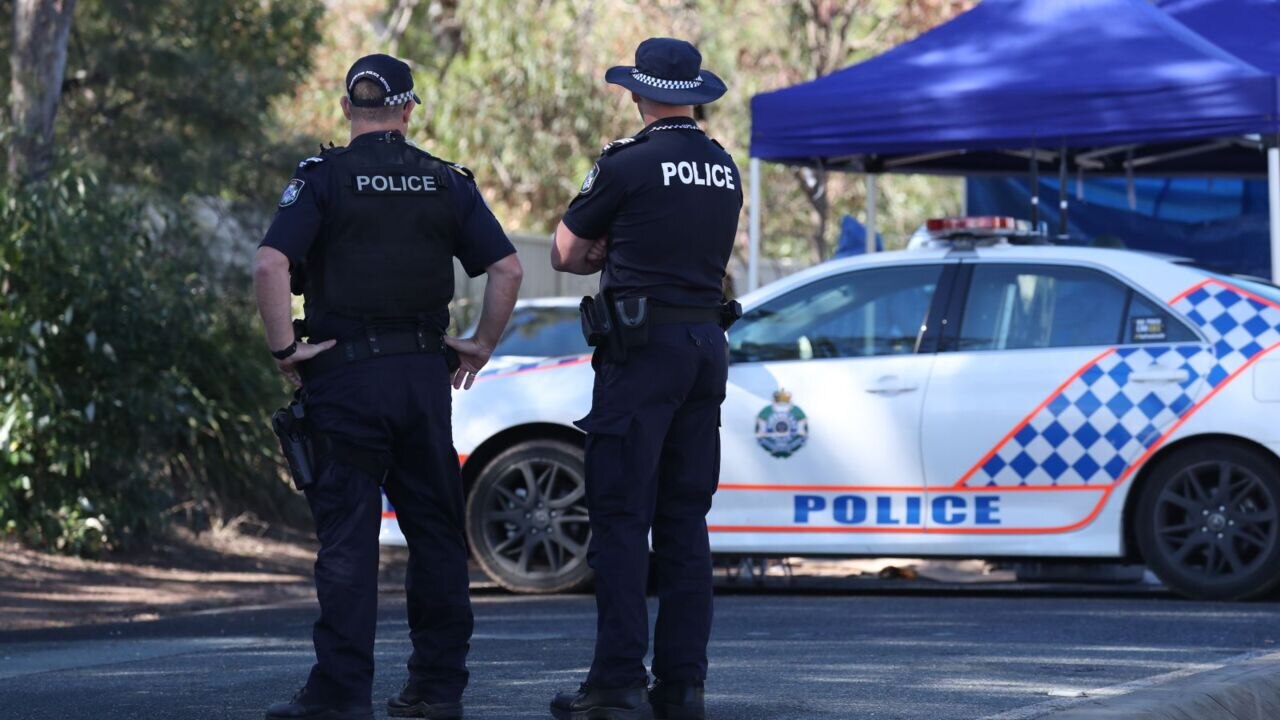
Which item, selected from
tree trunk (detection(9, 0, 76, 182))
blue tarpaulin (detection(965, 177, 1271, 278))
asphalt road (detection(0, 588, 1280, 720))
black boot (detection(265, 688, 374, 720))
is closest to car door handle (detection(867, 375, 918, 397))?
asphalt road (detection(0, 588, 1280, 720))

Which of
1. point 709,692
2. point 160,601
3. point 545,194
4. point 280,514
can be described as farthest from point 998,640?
point 545,194

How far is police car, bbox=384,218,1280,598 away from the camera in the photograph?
8.71 m

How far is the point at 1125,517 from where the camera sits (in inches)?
347

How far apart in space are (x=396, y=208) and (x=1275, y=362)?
4.57m

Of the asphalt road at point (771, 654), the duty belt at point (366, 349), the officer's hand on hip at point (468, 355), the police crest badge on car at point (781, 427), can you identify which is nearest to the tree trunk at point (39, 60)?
the asphalt road at point (771, 654)

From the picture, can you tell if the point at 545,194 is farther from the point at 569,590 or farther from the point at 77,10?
the point at 569,590

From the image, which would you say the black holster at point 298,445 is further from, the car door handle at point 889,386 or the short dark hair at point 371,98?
the car door handle at point 889,386

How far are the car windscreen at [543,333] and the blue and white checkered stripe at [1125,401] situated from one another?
4127 mm

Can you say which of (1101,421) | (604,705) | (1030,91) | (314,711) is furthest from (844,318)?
(314,711)

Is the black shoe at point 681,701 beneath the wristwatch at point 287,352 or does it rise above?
beneath

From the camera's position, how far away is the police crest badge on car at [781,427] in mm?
9070

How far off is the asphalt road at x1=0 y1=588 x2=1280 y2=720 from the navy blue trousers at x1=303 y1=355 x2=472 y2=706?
0.94 ft

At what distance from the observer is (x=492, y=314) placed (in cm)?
552

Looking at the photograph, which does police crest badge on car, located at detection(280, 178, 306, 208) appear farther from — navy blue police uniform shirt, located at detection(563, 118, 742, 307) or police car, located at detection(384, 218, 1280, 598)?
police car, located at detection(384, 218, 1280, 598)
